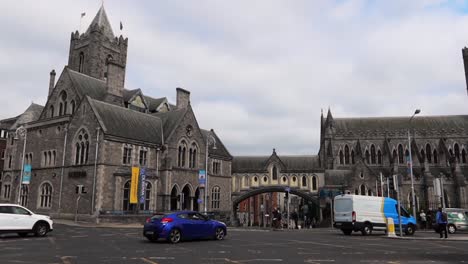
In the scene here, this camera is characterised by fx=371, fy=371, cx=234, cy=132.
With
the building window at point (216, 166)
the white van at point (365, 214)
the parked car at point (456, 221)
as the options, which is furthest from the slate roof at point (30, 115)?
the parked car at point (456, 221)

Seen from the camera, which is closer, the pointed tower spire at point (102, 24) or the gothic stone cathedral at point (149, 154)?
the gothic stone cathedral at point (149, 154)

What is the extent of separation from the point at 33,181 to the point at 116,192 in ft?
38.5

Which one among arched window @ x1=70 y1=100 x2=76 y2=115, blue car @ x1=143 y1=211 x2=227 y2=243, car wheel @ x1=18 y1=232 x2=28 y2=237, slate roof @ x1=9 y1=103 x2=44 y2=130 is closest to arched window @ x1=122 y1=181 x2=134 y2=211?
arched window @ x1=70 y1=100 x2=76 y2=115

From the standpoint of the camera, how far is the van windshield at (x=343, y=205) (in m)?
24.7

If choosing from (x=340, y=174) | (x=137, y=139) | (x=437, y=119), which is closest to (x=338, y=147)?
(x=340, y=174)

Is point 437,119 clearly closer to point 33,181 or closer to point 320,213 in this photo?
point 320,213

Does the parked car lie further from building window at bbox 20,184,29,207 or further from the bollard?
building window at bbox 20,184,29,207

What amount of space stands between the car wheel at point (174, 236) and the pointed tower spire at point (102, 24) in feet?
173

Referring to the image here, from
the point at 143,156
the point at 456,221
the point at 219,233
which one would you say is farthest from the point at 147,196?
the point at 456,221

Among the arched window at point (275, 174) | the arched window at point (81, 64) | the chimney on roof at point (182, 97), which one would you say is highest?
the arched window at point (81, 64)

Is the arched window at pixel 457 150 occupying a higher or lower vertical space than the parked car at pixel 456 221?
higher

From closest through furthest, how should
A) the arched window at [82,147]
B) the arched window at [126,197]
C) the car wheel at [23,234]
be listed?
the car wheel at [23,234] < the arched window at [126,197] < the arched window at [82,147]

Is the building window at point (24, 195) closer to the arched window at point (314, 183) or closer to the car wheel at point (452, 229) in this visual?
the arched window at point (314, 183)

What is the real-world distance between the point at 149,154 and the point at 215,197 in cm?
1220
